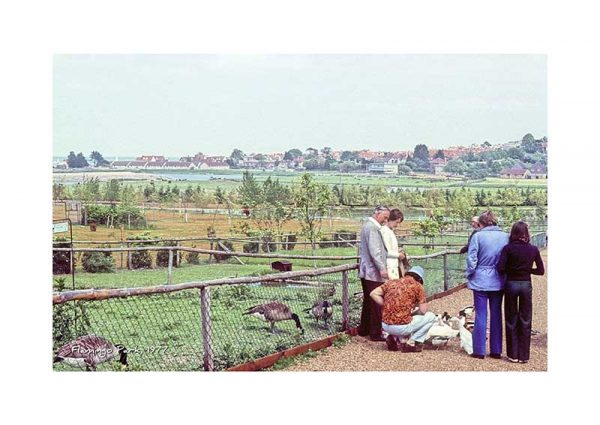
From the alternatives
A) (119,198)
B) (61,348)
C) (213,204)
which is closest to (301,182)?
(213,204)

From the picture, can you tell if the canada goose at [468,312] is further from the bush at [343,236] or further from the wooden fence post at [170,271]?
the wooden fence post at [170,271]

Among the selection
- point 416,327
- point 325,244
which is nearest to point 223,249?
point 325,244

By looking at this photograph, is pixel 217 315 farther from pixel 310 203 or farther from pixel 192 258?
pixel 310 203

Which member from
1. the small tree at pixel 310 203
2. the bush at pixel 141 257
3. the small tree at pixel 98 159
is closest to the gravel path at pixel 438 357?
the small tree at pixel 310 203

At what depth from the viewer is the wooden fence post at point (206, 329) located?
11367 mm

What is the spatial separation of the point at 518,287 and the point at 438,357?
1.24m

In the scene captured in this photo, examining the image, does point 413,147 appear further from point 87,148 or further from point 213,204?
point 87,148

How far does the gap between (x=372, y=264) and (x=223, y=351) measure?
210 cm

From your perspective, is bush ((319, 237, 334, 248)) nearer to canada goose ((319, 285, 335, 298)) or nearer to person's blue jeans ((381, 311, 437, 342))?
canada goose ((319, 285, 335, 298))

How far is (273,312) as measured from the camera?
12.1m

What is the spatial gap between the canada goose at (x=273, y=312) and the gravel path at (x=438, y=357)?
0.59 meters

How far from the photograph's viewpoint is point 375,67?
1220 centimetres

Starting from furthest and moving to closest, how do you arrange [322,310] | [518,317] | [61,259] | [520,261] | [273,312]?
[322,310]
[61,259]
[273,312]
[518,317]
[520,261]

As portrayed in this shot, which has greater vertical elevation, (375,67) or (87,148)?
(375,67)
